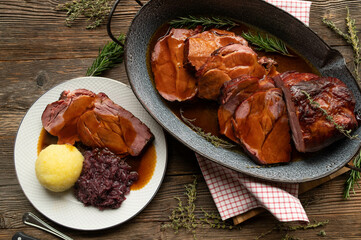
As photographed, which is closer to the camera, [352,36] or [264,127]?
[264,127]

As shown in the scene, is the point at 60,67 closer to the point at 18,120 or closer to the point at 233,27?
the point at 18,120

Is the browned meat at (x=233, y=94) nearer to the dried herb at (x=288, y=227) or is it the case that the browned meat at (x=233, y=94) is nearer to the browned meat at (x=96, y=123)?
the browned meat at (x=96, y=123)

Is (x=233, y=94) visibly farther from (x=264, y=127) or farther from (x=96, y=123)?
(x=96, y=123)

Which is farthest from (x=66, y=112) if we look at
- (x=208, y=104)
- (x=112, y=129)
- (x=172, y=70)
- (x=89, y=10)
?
(x=208, y=104)

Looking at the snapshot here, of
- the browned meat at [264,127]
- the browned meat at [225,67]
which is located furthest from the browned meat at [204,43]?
the browned meat at [264,127]

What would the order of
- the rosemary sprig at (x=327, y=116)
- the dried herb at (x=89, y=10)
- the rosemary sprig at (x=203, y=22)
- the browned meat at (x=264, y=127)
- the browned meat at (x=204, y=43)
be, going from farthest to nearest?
the dried herb at (x=89, y=10) < the rosemary sprig at (x=203, y=22) < the browned meat at (x=204, y=43) < the browned meat at (x=264, y=127) < the rosemary sprig at (x=327, y=116)

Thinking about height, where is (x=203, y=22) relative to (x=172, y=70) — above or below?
above

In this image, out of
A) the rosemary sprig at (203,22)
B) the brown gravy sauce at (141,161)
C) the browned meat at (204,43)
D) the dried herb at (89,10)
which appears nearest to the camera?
the browned meat at (204,43)
